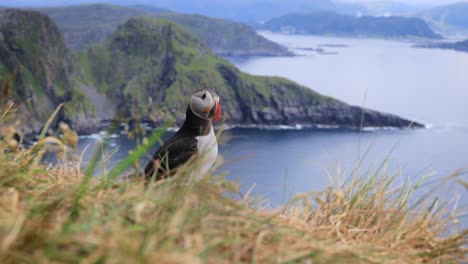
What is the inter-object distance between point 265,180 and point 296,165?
13612 mm

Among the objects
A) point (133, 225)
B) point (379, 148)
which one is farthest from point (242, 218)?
point (379, 148)

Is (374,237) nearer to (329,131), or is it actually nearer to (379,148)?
(379,148)

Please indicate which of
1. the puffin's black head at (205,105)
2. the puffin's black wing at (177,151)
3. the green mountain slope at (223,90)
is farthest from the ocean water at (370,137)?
the puffin's black wing at (177,151)

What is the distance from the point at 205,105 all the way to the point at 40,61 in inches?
6959

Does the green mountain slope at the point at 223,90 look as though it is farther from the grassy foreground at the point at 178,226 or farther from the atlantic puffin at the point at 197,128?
the grassy foreground at the point at 178,226

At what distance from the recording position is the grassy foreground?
2.22 m

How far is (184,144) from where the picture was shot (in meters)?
6.03

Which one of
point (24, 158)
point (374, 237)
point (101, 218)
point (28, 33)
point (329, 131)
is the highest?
point (101, 218)

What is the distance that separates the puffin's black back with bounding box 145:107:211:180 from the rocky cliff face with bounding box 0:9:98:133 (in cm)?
14188

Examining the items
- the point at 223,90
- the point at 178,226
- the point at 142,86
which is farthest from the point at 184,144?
the point at 142,86

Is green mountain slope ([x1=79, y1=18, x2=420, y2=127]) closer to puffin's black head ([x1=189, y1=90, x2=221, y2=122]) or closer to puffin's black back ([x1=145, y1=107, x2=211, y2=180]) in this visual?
puffin's black head ([x1=189, y1=90, x2=221, y2=122])

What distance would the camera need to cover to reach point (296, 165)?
3273 inches

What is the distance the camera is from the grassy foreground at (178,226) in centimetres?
222

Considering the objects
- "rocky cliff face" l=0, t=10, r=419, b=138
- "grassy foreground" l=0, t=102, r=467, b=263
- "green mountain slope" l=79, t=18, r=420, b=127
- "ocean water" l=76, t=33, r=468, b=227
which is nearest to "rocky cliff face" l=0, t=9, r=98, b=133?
"rocky cliff face" l=0, t=10, r=419, b=138
